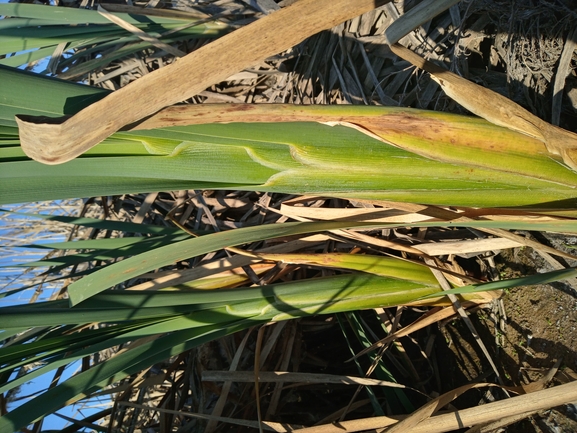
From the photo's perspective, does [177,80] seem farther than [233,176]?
No

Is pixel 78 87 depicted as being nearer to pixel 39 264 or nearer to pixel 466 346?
pixel 39 264

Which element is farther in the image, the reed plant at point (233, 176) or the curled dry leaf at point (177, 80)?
the reed plant at point (233, 176)

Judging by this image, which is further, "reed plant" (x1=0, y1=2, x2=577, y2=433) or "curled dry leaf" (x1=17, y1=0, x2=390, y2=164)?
"reed plant" (x1=0, y1=2, x2=577, y2=433)

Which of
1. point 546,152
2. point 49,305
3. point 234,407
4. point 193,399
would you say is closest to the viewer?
point 546,152

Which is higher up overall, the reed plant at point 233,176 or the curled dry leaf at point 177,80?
the curled dry leaf at point 177,80

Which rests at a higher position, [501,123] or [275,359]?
[501,123]

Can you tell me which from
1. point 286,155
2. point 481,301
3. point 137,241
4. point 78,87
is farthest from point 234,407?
point 78,87

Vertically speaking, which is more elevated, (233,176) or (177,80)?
(177,80)

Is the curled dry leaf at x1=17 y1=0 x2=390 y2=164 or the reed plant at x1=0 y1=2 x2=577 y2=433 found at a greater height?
the curled dry leaf at x1=17 y1=0 x2=390 y2=164

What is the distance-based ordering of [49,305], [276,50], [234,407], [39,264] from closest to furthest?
[276,50] < [49,305] < [39,264] < [234,407]

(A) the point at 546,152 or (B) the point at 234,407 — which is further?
(B) the point at 234,407

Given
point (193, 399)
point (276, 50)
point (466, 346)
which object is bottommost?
point (193, 399)
